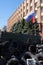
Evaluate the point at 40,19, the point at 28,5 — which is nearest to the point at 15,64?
the point at 40,19

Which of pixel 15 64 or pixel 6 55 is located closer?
pixel 15 64

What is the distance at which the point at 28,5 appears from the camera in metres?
74.4

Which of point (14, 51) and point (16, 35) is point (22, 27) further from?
point (14, 51)

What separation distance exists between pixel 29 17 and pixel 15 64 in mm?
18652

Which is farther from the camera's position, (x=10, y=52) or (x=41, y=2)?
(x=41, y=2)

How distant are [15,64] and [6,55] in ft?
6.09

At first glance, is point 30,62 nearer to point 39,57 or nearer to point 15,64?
point 15,64

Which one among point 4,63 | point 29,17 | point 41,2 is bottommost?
point 4,63

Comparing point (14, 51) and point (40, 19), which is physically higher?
point (40, 19)

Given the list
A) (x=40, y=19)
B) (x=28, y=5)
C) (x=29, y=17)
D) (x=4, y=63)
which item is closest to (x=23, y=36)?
(x=29, y=17)

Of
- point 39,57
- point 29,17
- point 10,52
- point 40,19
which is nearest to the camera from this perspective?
point 39,57

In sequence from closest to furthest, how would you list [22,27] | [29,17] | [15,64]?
[15,64]
[29,17]
[22,27]

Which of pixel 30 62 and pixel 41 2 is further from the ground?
pixel 41 2

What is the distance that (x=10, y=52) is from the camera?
492 inches
